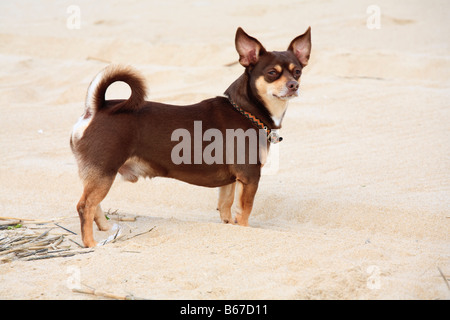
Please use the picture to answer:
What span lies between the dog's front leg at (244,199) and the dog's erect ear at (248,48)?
1.06 m

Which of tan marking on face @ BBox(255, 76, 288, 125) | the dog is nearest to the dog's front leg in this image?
the dog

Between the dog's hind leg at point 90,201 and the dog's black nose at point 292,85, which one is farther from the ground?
the dog's black nose at point 292,85

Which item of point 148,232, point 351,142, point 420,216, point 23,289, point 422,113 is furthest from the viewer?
point 422,113

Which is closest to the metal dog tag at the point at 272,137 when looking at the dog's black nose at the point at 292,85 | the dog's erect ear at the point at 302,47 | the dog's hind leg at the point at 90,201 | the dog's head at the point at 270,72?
the dog's head at the point at 270,72

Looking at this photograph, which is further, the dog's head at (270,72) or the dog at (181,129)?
the dog's head at (270,72)

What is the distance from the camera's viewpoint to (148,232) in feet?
16.0

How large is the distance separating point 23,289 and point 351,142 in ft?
17.9

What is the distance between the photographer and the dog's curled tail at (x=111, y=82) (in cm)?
472

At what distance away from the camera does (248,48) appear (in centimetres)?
511

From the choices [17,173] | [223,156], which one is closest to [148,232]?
[223,156]

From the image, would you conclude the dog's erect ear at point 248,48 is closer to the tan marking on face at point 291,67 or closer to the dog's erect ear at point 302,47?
the tan marking on face at point 291,67
